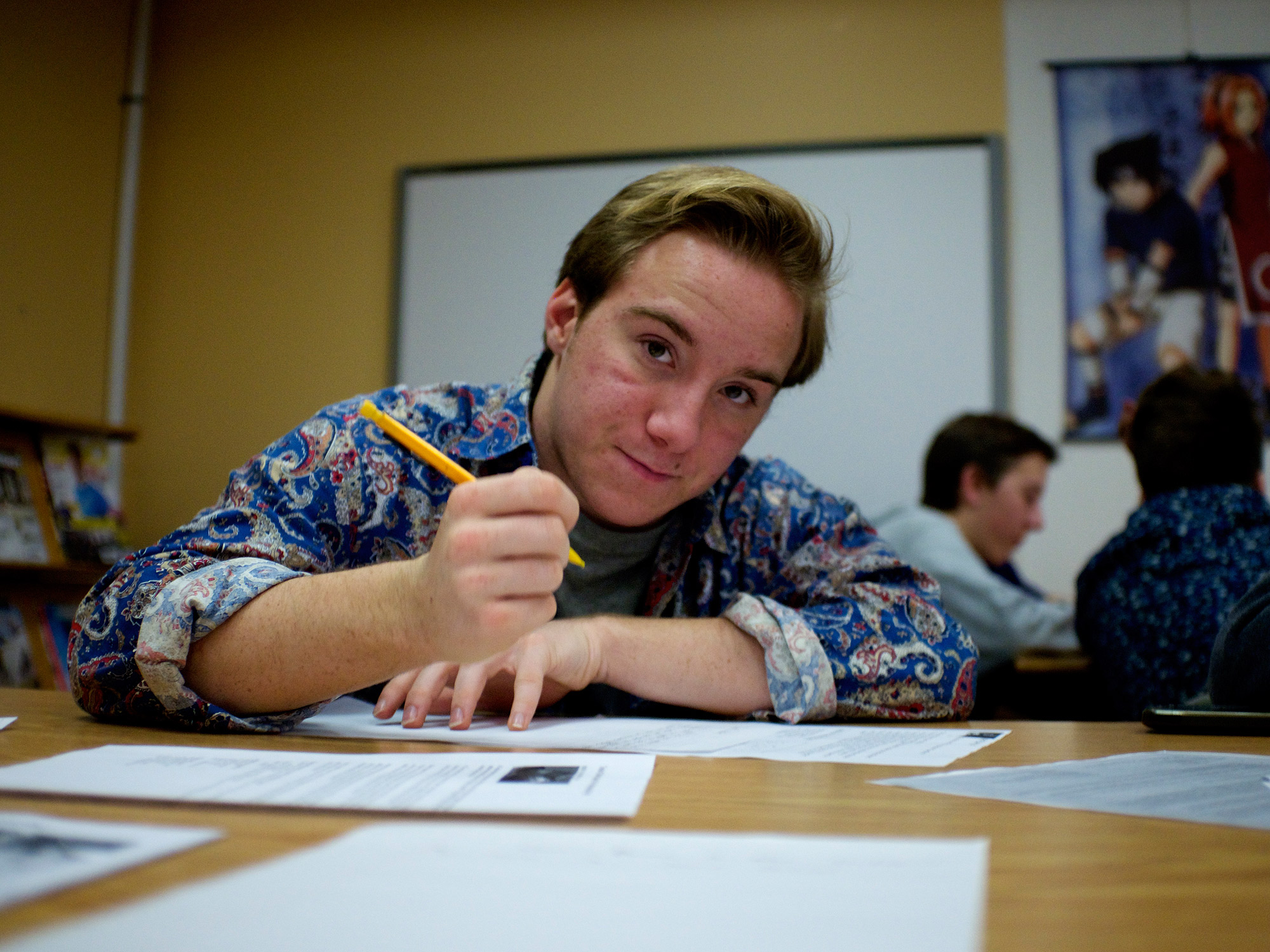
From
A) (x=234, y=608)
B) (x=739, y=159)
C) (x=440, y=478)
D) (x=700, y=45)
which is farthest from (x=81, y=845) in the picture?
(x=700, y=45)

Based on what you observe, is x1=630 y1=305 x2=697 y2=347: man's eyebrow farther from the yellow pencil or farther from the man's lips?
the yellow pencil

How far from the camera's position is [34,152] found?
9.21ft

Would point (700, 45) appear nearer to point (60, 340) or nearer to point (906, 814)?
point (60, 340)

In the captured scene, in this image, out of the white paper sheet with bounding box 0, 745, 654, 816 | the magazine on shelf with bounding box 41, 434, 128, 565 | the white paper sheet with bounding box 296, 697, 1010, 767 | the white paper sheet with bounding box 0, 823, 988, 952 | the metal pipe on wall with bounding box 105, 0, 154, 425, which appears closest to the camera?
the white paper sheet with bounding box 0, 823, 988, 952

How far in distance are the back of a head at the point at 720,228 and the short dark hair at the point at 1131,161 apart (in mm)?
1971

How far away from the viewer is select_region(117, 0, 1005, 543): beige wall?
2.89 meters

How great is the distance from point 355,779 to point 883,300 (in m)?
2.49

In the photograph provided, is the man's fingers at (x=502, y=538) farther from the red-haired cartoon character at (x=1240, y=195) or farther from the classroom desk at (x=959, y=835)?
the red-haired cartoon character at (x=1240, y=195)

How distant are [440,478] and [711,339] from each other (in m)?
0.31

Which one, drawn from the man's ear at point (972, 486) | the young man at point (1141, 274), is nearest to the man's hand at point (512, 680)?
the man's ear at point (972, 486)

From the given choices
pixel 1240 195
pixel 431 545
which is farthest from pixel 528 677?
pixel 1240 195

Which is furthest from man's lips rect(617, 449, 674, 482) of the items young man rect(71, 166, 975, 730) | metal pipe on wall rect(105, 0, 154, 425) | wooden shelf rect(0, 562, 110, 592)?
metal pipe on wall rect(105, 0, 154, 425)

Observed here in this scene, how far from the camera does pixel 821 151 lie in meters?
2.84

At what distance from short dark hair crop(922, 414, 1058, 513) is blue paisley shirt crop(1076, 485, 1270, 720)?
0.79 meters
